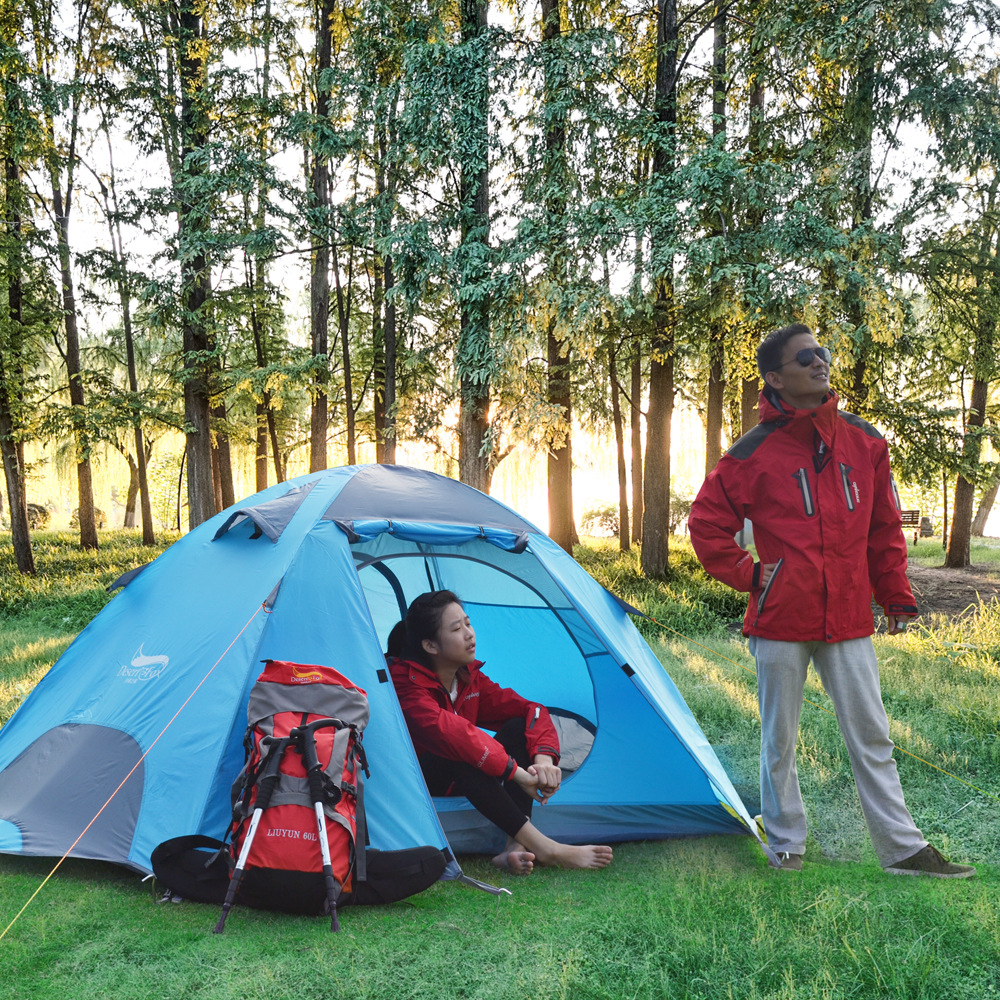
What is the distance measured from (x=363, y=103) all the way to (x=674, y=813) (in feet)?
30.4

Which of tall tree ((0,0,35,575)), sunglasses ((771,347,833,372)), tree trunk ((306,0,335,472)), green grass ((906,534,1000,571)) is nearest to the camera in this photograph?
sunglasses ((771,347,833,372))

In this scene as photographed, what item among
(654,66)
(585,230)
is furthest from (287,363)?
(654,66)

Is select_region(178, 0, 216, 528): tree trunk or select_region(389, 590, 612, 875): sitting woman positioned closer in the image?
select_region(389, 590, 612, 875): sitting woman

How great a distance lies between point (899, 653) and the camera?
619 cm

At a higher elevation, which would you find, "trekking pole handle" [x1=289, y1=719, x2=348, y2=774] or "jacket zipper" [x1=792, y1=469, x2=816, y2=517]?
"jacket zipper" [x1=792, y1=469, x2=816, y2=517]

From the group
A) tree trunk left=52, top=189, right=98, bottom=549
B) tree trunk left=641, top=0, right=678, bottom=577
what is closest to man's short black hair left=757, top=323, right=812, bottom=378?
tree trunk left=641, top=0, right=678, bottom=577

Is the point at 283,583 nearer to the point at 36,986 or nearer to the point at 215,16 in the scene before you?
the point at 36,986

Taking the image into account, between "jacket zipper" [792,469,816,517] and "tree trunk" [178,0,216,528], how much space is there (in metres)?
8.93

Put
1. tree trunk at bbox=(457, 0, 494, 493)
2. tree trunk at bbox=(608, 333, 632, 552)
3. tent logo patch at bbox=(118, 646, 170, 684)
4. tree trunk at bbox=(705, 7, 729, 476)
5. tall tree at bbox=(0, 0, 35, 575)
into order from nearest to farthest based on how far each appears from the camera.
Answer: tent logo patch at bbox=(118, 646, 170, 684) < tree trunk at bbox=(705, 7, 729, 476) < tree trunk at bbox=(457, 0, 494, 493) < tall tree at bbox=(0, 0, 35, 575) < tree trunk at bbox=(608, 333, 632, 552)

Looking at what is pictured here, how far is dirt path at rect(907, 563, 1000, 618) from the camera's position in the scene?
9.52 m

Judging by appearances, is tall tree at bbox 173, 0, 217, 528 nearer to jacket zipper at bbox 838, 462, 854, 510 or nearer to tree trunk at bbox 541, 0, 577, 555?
tree trunk at bbox 541, 0, 577, 555

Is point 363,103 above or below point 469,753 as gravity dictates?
above

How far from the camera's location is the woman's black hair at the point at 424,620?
11.6 ft

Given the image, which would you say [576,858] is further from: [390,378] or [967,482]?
[967,482]
